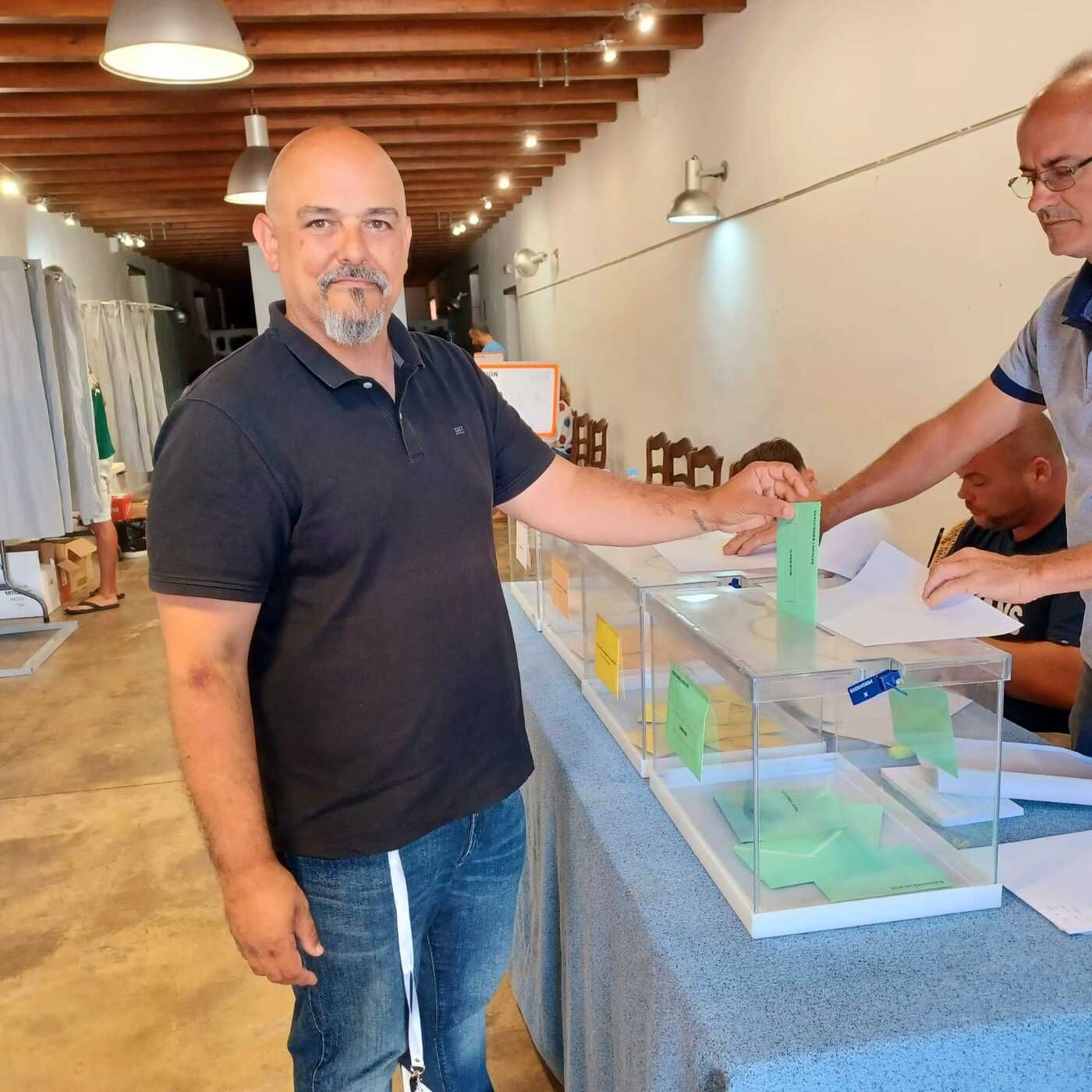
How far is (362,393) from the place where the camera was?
4.04 ft

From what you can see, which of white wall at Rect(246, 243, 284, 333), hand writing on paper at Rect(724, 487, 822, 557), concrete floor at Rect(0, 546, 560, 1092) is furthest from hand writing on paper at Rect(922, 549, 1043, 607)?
white wall at Rect(246, 243, 284, 333)

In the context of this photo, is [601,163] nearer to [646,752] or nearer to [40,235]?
[40,235]

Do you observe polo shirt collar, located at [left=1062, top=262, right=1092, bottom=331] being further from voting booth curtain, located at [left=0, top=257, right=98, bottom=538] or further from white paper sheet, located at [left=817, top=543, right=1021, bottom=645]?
voting booth curtain, located at [left=0, top=257, right=98, bottom=538]

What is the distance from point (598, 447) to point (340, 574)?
6596 millimetres

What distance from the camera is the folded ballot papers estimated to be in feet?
5.01

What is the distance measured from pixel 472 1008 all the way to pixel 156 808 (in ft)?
7.57

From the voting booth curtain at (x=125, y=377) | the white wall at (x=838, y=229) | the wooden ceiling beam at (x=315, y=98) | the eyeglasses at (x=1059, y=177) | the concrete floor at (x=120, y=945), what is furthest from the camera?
the voting booth curtain at (x=125, y=377)

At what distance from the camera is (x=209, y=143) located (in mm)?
6703

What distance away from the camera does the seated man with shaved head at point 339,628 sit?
3.62 feet

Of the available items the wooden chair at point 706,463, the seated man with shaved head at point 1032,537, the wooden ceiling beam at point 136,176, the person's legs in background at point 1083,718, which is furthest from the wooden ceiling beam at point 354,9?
the person's legs in background at point 1083,718

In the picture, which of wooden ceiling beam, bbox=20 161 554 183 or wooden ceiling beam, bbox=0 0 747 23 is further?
wooden ceiling beam, bbox=20 161 554 183

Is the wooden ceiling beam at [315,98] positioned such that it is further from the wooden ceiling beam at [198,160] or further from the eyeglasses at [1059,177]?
the eyeglasses at [1059,177]

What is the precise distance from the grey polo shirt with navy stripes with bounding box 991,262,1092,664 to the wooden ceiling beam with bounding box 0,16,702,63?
3918 millimetres

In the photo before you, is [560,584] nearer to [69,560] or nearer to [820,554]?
[820,554]
